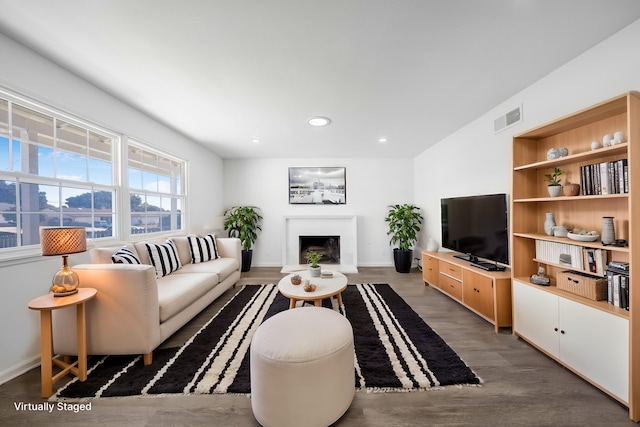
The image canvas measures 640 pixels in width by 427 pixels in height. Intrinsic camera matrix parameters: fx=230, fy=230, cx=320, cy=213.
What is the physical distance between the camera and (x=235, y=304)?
296 cm

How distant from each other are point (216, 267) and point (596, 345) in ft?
11.7

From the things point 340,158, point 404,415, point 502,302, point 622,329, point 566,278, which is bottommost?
point 404,415

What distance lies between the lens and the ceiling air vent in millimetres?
2385

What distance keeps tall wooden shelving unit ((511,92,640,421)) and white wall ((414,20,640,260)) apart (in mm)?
233

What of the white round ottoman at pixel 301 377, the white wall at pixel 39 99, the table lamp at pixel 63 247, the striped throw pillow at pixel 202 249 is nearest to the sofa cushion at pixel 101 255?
the white wall at pixel 39 99

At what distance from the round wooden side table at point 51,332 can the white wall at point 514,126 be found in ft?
13.0

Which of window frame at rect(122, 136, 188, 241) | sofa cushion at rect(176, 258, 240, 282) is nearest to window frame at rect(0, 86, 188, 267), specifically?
window frame at rect(122, 136, 188, 241)

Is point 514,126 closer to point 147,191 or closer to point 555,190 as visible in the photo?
point 555,190

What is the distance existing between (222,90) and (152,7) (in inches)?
36.7

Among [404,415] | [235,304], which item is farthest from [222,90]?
[404,415]

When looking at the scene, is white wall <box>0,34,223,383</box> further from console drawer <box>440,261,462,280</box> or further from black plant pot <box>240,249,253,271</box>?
console drawer <box>440,261,462,280</box>

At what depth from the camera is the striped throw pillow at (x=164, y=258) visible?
8.50 ft

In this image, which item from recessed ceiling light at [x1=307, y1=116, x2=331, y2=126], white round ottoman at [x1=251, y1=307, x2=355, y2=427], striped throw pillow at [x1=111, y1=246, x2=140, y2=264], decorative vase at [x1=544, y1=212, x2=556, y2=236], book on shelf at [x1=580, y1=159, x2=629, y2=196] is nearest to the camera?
white round ottoman at [x1=251, y1=307, x2=355, y2=427]

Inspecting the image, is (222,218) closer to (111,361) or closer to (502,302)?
(111,361)
